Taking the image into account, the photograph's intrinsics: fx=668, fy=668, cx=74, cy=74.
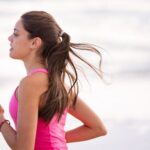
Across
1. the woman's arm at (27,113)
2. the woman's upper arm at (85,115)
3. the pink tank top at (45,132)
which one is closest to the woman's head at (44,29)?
the pink tank top at (45,132)

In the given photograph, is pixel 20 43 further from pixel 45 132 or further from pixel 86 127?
pixel 86 127

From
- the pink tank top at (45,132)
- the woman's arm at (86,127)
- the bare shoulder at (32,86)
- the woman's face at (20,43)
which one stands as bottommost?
the woman's arm at (86,127)

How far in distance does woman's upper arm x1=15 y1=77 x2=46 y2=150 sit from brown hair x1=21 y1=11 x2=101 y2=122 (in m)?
0.12

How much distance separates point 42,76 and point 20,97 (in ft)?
0.83

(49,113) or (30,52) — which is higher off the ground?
(30,52)

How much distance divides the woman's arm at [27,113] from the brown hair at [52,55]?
0.11 m

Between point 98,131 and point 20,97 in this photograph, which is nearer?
point 20,97

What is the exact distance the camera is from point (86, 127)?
661 centimetres

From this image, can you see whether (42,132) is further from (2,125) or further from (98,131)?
(98,131)

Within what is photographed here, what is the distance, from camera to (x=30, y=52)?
18.7 ft

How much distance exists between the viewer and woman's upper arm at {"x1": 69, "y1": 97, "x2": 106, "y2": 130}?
6.28 m

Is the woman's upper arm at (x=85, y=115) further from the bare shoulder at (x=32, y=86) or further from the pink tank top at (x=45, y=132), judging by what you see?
the bare shoulder at (x=32, y=86)

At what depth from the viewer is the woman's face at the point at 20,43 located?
5691 mm

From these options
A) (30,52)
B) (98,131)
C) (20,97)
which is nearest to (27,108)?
(20,97)
